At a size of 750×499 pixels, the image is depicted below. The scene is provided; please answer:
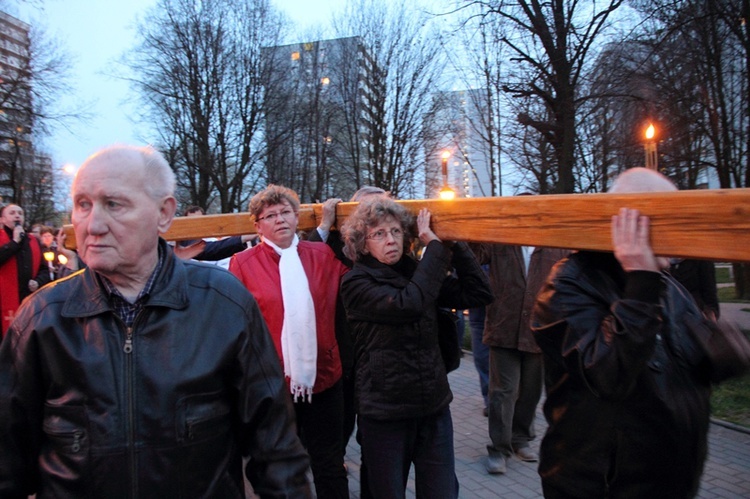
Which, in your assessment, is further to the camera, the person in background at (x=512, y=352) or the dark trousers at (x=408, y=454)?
the person in background at (x=512, y=352)

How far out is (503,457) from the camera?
4926 mm

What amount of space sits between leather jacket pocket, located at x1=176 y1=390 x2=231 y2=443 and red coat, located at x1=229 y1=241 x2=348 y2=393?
1764mm

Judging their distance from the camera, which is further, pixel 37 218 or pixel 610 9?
pixel 37 218

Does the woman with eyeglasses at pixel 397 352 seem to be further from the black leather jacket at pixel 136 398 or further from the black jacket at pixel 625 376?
the black leather jacket at pixel 136 398

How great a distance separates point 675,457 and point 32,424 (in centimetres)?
202

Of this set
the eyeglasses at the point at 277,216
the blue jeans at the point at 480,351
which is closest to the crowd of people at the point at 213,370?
the eyeglasses at the point at 277,216

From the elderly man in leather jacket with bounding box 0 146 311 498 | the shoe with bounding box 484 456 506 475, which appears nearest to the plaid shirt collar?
the elderly man in leather jacket with bounding box 0 146 311 498

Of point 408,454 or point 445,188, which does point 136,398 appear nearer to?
point 408,454

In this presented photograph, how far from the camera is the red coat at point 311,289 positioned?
11.6 feet

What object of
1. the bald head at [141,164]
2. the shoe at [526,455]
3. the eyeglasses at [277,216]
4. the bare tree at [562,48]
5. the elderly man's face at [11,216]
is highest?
the bare tree at [562,48]

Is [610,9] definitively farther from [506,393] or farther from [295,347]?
[295,347]

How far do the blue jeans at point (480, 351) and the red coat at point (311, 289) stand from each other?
2.73m

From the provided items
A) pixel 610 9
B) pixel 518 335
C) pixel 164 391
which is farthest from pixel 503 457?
pixel 610 9

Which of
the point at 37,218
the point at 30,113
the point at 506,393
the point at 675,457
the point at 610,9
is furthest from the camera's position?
the point at 37,218
